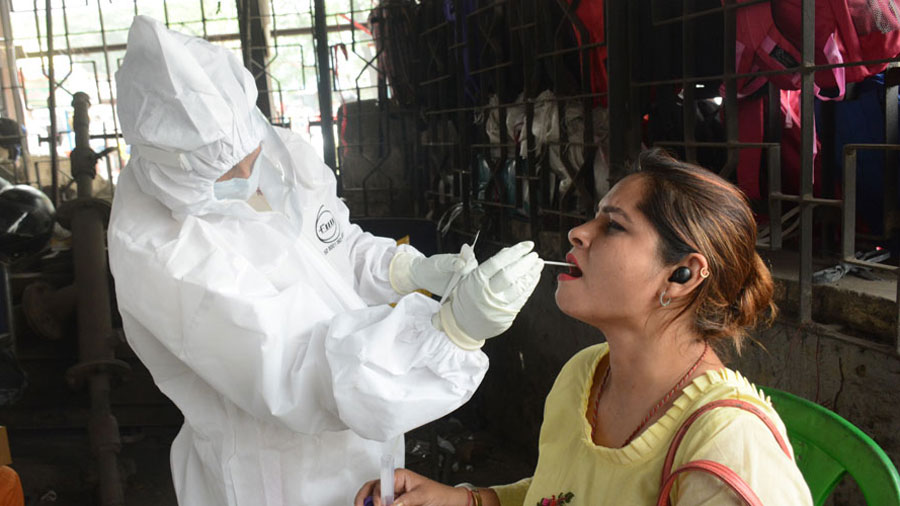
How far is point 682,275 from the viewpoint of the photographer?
135 centimetres

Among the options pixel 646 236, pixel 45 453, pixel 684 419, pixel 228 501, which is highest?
pixel 646 236

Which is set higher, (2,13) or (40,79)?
(2,13)

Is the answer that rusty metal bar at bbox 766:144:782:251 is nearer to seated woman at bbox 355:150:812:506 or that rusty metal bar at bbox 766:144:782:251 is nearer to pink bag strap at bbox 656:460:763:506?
seated woman at bbox 355:150:812:506

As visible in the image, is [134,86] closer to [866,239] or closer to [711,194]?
[711,194]

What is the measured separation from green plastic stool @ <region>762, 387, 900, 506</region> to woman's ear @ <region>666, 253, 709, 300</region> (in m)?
0.36

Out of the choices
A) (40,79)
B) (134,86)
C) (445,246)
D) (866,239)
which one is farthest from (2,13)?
(866,239)

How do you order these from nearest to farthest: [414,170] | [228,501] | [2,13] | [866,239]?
[228,501] → [866,239] → [414,170] → [2,13]

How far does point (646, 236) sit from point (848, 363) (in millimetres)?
1057

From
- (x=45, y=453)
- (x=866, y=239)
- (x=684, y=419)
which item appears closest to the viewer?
(x=684, y=419)

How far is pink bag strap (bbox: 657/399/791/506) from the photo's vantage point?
1.10m

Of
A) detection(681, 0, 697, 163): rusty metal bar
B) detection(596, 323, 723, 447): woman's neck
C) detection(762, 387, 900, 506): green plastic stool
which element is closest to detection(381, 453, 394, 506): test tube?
detection(596, 323, 723, 447): woman's neck

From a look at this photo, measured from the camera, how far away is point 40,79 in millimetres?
6719

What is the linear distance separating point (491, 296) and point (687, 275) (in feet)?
1.22

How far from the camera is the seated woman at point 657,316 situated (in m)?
1.31
